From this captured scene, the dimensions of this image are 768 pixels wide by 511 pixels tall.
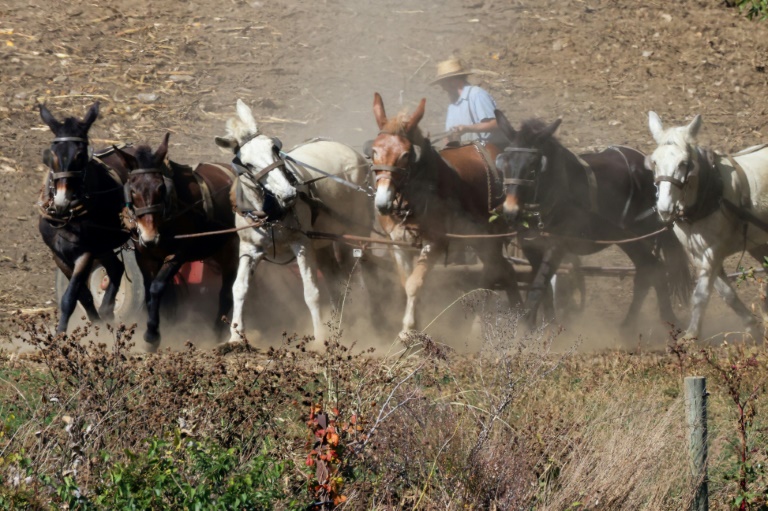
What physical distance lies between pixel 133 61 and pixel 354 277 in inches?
363

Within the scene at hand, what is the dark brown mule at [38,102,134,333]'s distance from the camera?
442 inches

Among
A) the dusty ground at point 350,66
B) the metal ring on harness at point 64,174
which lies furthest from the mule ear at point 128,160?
the dusty ground at point 350,66

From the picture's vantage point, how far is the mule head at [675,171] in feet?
36.5

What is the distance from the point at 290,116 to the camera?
19.2 metres

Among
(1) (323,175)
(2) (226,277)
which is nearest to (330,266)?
(2) (226,277)

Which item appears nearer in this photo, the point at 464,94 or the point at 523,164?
the point at 523,164

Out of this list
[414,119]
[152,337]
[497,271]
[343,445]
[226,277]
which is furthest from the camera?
[226,277]

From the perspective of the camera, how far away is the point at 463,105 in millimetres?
14180

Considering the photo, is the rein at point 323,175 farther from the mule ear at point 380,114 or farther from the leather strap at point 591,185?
the leather strap at point 591,185

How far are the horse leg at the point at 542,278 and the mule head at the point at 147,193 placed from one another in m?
Result: 3.84

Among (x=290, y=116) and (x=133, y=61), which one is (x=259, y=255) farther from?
(x=133, y=61)

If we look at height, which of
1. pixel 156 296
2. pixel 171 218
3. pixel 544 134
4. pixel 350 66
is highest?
pixel 544 134

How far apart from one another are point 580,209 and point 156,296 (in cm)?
453

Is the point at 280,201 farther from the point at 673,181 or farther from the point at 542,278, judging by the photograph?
the point at 673,181
